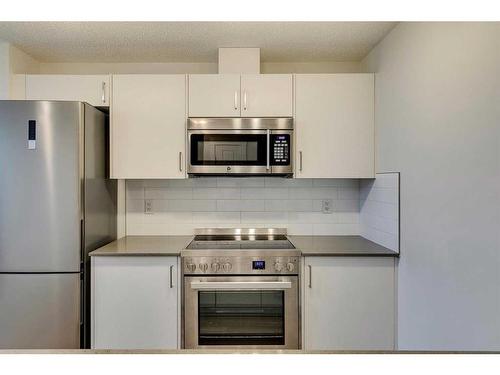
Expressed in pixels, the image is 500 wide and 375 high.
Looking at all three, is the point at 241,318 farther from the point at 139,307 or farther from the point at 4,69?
the point at 4,69

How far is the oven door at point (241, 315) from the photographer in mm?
1991

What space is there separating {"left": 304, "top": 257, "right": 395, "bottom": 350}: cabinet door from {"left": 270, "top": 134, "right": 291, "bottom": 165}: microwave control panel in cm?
71

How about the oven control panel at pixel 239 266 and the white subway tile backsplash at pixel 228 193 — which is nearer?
the oven control panel at pixel 239 266

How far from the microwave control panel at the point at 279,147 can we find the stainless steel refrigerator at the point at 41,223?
4.03 feet

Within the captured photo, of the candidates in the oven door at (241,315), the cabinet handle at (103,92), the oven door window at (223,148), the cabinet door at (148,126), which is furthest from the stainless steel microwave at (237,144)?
the oven door at (241,315)

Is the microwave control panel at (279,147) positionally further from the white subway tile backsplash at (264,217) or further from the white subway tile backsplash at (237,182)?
the white subway tile backsplash at (264,217)

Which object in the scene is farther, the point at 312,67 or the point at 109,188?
the point at 312,67

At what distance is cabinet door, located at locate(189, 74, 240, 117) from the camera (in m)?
2.25

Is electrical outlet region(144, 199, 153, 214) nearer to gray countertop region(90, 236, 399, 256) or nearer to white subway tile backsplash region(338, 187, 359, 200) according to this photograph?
gray countertop region(90, 236, 399, 256)

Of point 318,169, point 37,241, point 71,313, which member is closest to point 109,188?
point 37,241

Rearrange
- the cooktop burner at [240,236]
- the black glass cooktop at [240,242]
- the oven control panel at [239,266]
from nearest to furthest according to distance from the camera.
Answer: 1. the oven control panel at [239,266]
2. the black glass cooktop at [240,242]
3. the cooktop burner at [240,236]

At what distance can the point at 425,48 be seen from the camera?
1.61 metres
